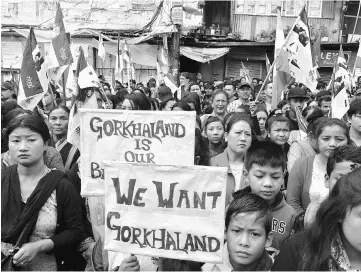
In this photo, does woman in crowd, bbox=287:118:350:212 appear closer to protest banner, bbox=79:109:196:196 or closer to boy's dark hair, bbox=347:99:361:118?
boy's dark hair, bbox=347:99:361:118

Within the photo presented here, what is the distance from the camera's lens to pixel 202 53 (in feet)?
72.1

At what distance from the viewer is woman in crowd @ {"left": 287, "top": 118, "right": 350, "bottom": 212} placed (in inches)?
153

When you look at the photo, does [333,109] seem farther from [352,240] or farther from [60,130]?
[352,240]

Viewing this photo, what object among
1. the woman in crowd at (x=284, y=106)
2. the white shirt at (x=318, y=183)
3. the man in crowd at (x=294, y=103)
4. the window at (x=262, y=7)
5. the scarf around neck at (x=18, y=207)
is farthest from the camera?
the window at (x=262, y=7)

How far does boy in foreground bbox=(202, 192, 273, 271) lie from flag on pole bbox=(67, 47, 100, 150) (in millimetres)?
2170

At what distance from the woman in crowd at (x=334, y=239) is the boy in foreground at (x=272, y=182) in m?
0.97

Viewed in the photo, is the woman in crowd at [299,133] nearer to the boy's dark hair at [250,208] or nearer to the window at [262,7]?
the boy's dark hair at [250,208]

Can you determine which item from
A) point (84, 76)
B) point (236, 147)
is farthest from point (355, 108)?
point (84, 76)

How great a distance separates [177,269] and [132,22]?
774 inches

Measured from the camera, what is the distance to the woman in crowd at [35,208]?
301 centimetres

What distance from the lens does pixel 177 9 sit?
65.5 feet

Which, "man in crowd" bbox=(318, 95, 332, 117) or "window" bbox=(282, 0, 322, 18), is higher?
"window" bbox=(282, 0, 322, 18)

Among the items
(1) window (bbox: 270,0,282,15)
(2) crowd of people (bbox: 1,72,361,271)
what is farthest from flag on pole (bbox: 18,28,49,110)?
(1) window (bbox: 270,0,282,15)

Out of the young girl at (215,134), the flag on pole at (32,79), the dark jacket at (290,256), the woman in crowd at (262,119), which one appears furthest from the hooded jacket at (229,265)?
the flag on pole at (32,79)
